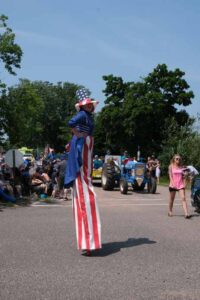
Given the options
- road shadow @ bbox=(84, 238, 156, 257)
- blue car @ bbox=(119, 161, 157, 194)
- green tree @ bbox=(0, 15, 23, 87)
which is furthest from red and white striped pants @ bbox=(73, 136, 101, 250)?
green tree @ bbox=(0, 15, 23, 87)

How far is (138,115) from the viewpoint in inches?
2100

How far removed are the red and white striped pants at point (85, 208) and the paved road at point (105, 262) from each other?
0.26m

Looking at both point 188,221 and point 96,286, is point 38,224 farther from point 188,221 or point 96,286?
point 96,286

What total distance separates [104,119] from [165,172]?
15.0 metres

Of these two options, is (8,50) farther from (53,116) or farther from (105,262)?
(53,116)

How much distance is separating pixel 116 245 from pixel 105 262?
1.30 metres

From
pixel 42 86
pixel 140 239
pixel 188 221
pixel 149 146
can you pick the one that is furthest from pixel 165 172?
pixel 42 86

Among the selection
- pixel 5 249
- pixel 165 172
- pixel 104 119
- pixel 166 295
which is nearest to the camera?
pixel 166 295

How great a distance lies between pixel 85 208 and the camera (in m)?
7.46

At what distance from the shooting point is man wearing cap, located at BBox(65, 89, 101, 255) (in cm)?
742

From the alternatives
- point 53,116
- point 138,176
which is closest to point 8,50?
point 138,176

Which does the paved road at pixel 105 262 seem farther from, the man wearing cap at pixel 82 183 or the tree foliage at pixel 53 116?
the tree foliage at pixel 53 116

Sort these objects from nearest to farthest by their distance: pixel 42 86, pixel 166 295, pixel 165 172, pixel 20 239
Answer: pixel 166 295 → pixel 20 239 → pixel 165 172 → pixel 42 86

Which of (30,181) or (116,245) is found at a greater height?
(30,181)
